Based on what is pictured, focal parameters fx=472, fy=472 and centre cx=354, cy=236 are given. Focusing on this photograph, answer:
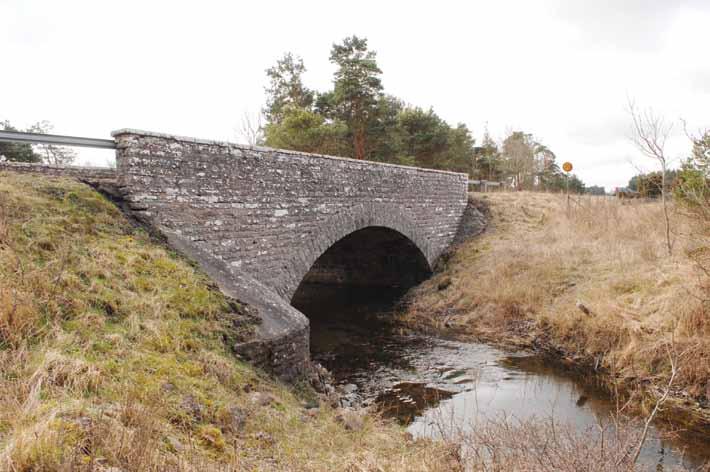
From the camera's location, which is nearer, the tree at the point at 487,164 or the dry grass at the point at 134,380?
the dry grass at the point at 134,380

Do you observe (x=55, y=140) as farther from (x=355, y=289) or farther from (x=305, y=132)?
(x=305, y=132)

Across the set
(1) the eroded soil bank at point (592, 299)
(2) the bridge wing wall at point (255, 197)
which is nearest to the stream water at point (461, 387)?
(1) the eroded soil bank at point (592, 299)

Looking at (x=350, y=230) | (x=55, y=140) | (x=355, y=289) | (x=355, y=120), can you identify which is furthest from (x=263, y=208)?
(x=355, y=120)

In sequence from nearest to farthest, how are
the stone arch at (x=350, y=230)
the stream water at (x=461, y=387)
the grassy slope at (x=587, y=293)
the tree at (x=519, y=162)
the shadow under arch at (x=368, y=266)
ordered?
the stream water at (x=461, y=387)
the grassy slope at (x=587, y=293)
the stone arch at (x=350, y=230)
the shadow under arch at (x=368, y=266)
the tree at (x=519, y=162)

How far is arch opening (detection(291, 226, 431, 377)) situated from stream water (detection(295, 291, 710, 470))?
7cm

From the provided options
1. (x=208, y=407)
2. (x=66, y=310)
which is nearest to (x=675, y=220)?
(x=208, y=407)

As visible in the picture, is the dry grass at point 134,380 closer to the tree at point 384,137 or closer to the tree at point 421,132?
the tree at point 384,137

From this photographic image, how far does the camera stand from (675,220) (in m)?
12.3

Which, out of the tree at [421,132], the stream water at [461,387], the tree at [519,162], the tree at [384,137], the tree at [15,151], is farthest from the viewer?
the tree at [519,162]

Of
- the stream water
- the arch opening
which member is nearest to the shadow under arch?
the arch opening

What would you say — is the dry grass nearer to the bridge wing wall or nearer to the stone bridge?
the stone bridge

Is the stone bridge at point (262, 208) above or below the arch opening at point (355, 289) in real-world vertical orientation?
above

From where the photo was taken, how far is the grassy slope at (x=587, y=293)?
→ 24.7 ft

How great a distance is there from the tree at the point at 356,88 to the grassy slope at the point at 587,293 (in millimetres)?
7637
